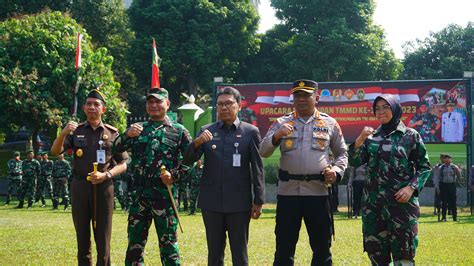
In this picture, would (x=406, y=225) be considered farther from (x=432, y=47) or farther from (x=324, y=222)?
(x=432, y=47)

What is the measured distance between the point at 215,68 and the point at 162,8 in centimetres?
527

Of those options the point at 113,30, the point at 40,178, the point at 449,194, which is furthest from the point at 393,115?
the point at 113,30

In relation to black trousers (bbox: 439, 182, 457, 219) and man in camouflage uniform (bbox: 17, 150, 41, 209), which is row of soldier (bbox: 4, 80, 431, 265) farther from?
man in camouflage uniform (bbox: 17, 150, 41, 209)

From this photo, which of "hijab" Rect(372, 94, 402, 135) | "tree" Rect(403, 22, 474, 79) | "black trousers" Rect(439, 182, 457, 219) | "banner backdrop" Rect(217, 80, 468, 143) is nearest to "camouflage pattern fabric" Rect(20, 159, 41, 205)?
"banner backdrop" Rect(217, 80, 468, 143)

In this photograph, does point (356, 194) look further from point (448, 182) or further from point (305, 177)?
point (305, 177)

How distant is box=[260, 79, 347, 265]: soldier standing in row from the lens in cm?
644

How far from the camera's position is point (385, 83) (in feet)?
70.1

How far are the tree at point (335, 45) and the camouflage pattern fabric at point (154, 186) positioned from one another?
117 feet

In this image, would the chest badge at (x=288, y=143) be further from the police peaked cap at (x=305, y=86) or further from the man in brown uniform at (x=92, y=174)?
the man in brown uniform at (x=92, y=174)

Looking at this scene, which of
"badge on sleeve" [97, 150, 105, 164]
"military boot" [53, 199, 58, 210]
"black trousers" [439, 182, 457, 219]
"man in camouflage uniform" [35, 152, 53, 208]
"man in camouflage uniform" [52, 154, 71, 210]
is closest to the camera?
"badge on sleeve" [97, 150, 105, 164]

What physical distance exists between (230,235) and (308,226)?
81cm

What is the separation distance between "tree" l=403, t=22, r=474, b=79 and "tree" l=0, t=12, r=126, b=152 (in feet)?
91.5

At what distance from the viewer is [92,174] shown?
665 centimetres

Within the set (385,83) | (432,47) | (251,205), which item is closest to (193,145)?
(251,205)
